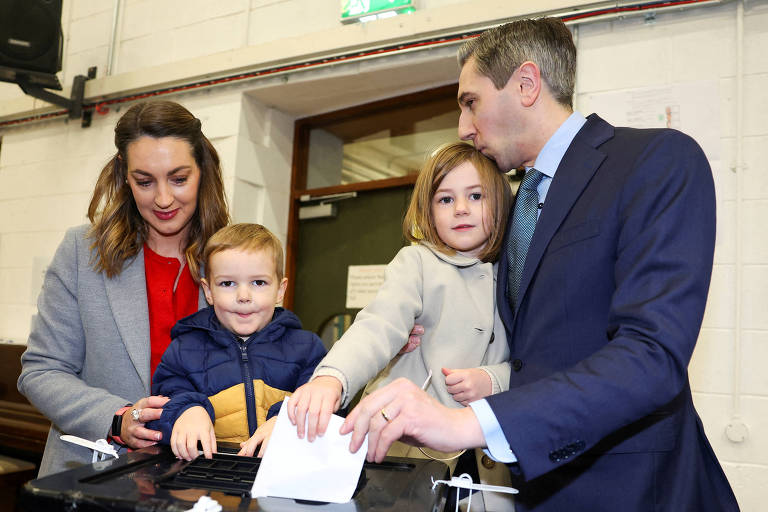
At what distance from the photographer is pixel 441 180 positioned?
1.58m

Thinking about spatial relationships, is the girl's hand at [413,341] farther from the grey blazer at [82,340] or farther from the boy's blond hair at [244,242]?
the grey blazer at [82,340]

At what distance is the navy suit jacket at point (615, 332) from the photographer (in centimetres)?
88

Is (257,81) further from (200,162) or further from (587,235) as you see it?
(587,235)

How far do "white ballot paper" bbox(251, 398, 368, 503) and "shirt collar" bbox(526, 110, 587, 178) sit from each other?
28.7 inches

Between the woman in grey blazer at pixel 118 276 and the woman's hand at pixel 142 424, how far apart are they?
4 cm

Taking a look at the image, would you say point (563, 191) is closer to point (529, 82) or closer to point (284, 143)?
point (529, 82)

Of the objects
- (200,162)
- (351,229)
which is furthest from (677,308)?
(351,229)

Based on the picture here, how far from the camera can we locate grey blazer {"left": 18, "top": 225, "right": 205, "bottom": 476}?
148 centimetres

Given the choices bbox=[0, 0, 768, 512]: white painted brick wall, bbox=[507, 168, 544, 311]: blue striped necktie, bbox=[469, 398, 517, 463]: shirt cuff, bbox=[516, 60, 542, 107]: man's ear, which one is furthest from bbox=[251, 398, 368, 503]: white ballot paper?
bbox=[0, 0, 768, 512]: white painted brick wall

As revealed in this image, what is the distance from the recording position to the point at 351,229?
11.8 feet

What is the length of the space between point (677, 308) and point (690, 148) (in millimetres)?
317

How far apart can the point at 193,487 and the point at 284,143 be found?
3.07 meters

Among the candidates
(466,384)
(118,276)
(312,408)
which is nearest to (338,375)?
(312,408)

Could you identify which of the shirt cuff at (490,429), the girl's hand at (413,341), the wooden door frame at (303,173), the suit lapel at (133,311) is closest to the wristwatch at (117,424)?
the suit lapel at (133,311)
